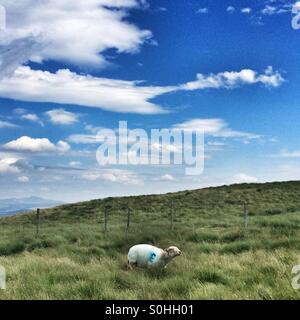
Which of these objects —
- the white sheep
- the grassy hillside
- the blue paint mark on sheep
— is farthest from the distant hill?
the blue paint mark on sheep

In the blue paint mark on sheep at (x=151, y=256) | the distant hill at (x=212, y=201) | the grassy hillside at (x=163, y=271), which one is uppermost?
the distant hill at (x=212, y=201)

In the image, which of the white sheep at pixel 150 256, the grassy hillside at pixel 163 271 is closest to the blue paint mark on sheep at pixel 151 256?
the white sheep at pixel 150 256

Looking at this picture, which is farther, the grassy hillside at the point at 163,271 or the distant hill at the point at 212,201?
the distant hill at the point at 212,201

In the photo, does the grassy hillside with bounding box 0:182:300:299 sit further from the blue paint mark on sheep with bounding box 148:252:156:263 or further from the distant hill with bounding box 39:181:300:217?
the distant hill with bounding box 39:181:300:217

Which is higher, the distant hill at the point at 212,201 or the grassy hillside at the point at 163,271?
the distant hill at the point at 212,201

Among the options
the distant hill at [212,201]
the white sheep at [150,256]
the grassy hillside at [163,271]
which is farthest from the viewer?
the distant hill at [212,201]

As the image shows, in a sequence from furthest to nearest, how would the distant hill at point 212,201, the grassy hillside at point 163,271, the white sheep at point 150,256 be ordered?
the distant hill at point 212,201 < the white sheep at point 150,256 < the grassy hillside at point 163,271

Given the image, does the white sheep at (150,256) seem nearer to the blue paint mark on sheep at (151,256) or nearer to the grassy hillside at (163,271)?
the blue paint mark on sheep at (151,256)

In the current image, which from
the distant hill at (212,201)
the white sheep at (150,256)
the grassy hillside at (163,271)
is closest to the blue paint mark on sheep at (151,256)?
the white sheep at (150,256)

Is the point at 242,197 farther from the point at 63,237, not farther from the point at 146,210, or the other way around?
the point at 63,237

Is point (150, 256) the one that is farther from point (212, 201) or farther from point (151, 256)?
point (212, 201)

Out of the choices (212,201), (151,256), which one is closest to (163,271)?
(151,256)

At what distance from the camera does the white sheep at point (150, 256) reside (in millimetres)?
12648
